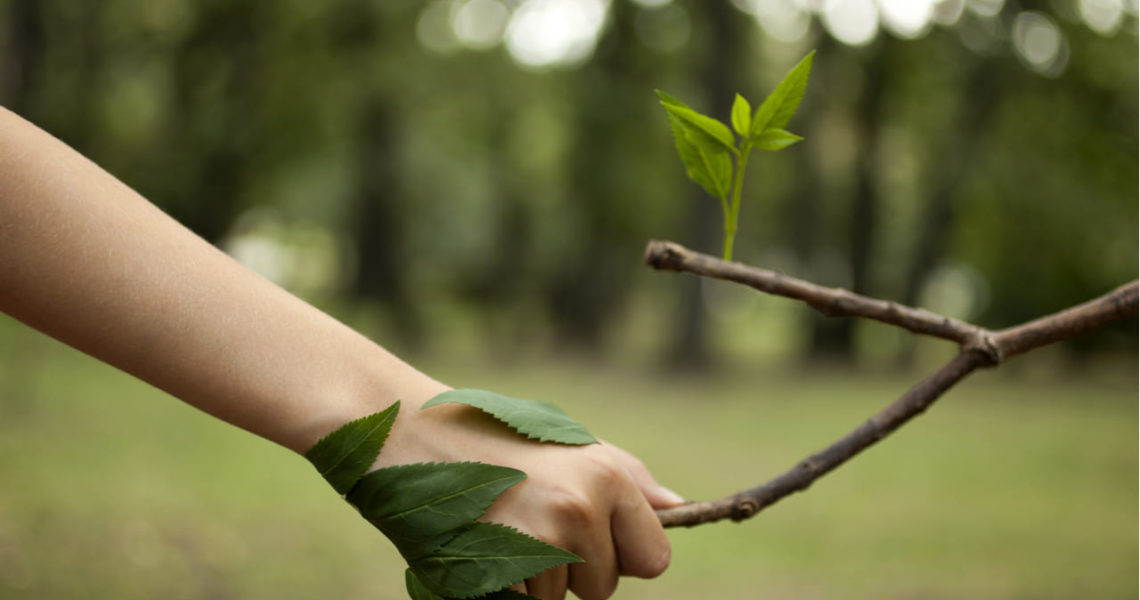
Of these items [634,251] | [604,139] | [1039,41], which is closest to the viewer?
[1039,41]

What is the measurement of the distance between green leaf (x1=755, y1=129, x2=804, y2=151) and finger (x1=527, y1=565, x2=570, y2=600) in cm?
52

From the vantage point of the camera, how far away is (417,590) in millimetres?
917

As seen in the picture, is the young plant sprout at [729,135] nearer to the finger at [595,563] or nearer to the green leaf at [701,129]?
the green leaf at [701,129]

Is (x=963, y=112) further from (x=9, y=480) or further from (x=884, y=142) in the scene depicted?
(x=9, y=480)

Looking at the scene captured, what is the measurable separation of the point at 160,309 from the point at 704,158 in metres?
0.63

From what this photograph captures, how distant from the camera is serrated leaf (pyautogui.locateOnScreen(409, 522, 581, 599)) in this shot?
2.83 ft

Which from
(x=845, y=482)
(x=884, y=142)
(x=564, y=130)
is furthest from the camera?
(x=564, y=130)

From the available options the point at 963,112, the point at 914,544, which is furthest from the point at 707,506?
the point at 963,112

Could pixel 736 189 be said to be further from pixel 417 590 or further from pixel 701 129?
pixel 417 590

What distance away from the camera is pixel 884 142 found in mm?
16125

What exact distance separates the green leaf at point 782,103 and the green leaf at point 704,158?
0.16 ft

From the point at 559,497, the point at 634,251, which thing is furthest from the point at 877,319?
the point at 634,251

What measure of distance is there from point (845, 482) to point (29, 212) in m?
7.84

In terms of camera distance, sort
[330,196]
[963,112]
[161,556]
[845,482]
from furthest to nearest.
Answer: [330,196] → [963,112] → [845,482] → [161,556]
